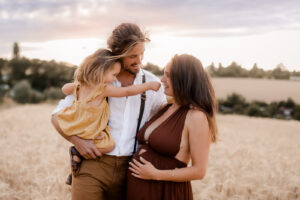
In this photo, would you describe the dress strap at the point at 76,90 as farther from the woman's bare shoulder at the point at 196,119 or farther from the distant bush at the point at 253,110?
the distant bush at the point at 253,110

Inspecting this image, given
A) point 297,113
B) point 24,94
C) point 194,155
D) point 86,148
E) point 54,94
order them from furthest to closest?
point 54,94
point 297,113
point 24,94
point 86,148
point 194,155

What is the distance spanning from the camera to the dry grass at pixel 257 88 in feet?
123

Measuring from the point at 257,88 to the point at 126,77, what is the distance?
40.5 m

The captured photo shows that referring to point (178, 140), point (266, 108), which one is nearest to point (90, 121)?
point (178, 140)

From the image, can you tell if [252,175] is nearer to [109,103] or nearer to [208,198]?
[208,198]

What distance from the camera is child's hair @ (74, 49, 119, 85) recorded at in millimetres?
3055

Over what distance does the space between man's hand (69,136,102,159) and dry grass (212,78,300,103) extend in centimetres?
3541

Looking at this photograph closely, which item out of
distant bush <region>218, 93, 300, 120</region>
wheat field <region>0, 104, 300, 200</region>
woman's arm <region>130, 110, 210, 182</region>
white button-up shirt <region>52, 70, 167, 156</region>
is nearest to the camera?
woman's arm <region>130, 110, 210, 182</region>

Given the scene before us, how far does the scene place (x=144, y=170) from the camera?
289 centimetres

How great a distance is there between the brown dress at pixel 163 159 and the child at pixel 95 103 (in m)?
0.37

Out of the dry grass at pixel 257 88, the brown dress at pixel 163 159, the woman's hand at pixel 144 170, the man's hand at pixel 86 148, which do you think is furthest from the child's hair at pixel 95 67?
the dry grass at pixel 257 88

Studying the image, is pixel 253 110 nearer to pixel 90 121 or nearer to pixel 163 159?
pixel 163 159

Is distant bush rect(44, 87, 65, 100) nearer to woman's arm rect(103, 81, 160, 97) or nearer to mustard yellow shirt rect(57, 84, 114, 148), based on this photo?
mustard yellow shirt rect(57, 84, 114, 148)

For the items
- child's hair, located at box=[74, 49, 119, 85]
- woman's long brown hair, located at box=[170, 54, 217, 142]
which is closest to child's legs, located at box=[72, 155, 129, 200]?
child's hair, located at box=[74, 49, 119, 85]
